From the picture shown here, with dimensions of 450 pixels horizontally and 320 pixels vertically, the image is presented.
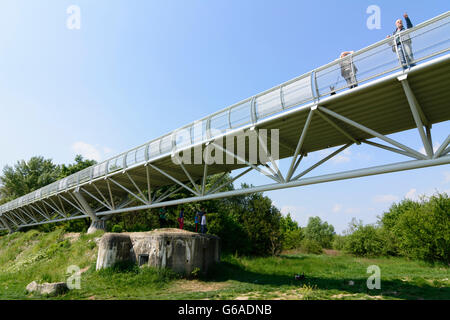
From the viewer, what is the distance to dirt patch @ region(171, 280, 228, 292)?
10.3m

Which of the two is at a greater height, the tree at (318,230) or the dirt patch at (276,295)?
the dirt patch at (276,295)

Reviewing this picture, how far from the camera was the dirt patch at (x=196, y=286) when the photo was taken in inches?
407

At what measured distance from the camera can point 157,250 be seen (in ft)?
38.6

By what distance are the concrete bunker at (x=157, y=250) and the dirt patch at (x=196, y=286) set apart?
746mm

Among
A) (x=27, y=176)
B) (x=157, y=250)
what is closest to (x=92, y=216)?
(x=157, y=250)

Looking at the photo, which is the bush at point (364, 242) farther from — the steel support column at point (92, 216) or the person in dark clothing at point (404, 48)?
the person in dark clothing at point (404, 48)

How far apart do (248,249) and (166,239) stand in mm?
16163

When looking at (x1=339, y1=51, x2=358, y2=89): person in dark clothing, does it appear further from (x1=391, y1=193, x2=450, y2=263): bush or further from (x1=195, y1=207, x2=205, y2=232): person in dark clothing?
(x1=391, y1=193, x2=450, y2=263): bush

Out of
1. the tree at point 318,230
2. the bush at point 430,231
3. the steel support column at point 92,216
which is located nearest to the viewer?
the steel support column at point 92,216

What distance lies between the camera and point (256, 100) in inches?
374

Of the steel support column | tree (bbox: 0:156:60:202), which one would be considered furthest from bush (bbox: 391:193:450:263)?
tree (bbox: 0:156:60:202)

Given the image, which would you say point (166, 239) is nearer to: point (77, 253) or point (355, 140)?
point (77, 253)

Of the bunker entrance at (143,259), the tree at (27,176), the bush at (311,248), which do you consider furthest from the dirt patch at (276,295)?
the tree at (27,176)
